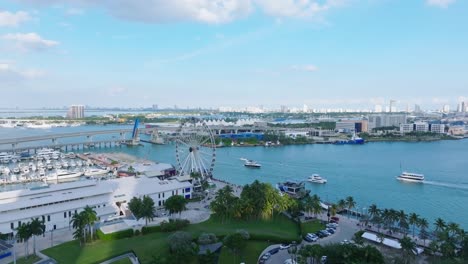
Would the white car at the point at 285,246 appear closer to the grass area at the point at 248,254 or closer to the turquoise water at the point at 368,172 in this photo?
the grass area at the point at 248,254

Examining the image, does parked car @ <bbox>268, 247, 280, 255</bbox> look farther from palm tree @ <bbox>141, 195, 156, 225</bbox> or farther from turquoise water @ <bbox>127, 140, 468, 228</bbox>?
turquoise water @ <bbox>127, 140, 468, 228</bbox>

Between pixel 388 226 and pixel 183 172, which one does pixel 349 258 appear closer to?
pixel 388 226

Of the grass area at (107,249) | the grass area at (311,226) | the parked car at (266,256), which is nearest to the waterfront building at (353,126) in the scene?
the grass area at (311,226)

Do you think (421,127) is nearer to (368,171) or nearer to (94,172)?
(368,171)

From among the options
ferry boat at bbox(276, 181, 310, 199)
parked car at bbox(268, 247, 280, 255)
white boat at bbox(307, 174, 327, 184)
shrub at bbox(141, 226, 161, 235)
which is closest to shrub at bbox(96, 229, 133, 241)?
shrub at bbox(141, 226, 161, 235)

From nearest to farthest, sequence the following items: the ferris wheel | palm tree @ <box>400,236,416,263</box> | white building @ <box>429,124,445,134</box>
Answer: palm tree @ <box>400,236,416,263</box>
the ferris wheel
white building @ <box>429,124,445,134</box>
